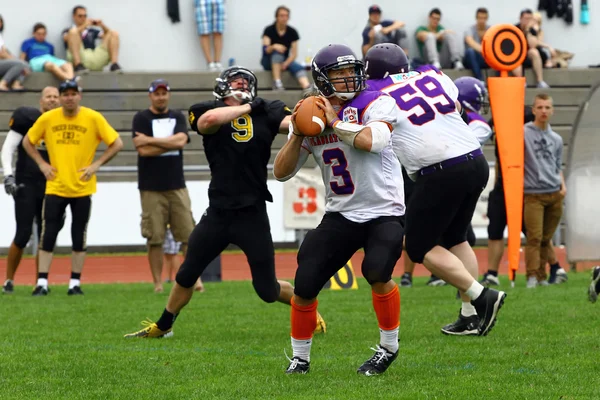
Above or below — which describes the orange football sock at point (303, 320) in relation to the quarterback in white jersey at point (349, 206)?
below

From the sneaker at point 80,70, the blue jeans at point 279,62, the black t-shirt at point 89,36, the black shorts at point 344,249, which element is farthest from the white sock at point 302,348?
the black t-shirt at point 89,36

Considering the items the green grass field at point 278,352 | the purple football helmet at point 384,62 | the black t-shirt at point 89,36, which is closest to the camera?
the green grass field at point 278,352

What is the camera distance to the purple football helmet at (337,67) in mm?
5598

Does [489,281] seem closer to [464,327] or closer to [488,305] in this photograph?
[464,327]

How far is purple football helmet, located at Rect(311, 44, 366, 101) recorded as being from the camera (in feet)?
18.4

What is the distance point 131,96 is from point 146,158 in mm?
8577

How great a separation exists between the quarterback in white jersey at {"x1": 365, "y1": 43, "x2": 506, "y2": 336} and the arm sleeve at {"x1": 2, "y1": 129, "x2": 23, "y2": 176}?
16.8ft

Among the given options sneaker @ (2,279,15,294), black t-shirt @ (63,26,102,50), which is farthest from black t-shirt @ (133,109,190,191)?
black t-shirt @ (63,26,102,50)

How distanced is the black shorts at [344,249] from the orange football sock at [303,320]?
7 centimetres

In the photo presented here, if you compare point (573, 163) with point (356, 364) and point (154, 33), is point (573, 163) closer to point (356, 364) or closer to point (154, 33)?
point (356, 364)

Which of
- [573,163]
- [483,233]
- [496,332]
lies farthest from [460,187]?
[483,233]

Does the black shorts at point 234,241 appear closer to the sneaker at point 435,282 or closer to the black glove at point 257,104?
Result: the black glove at point 257,104

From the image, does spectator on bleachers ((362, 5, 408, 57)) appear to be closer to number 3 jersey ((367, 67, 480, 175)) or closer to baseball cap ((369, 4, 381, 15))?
baseball cap ((369, 4, 381, 15))

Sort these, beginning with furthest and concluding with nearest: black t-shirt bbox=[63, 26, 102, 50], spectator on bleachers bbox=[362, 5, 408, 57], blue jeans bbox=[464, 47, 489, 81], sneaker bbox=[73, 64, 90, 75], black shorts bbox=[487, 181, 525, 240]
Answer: blue jeans bbox=[464, 47, 489, 81] → spectator on bleachers bbox=[362, 5, 408, 57] → black t-shirt bbox=[63, 26, 102, 50] → sneaker bbox=[73, 64, 90, 75] → black shorts bbox=[487, 181, 525, 240]
